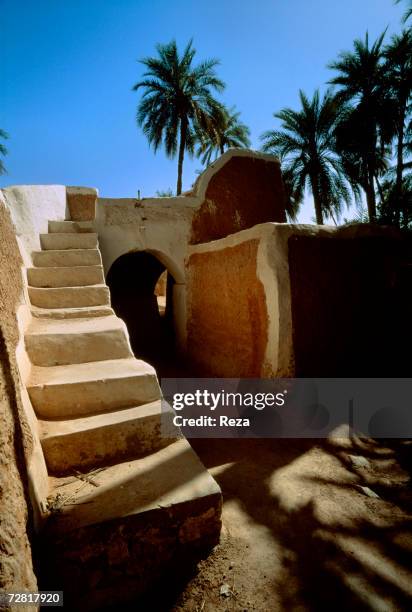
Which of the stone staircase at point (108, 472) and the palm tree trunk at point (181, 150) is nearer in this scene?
the stone staircase at point (108, 472)

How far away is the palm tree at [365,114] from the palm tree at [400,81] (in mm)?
268

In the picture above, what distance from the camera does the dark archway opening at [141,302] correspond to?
27.3ft

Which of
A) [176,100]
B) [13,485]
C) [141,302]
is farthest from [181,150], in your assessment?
[13,485]

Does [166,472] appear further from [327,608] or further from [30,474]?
[327,608]

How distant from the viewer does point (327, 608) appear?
1958 millimetres

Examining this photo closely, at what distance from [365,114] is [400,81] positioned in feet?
5.70

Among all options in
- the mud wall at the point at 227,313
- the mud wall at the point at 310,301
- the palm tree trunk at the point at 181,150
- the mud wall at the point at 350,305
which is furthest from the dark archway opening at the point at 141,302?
the palm tree trunk at the point at 181,150

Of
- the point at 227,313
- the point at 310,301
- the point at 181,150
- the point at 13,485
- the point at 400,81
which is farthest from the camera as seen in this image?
the point at 181,150

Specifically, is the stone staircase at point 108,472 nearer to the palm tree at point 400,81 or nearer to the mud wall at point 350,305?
the mud wall at point 350,305

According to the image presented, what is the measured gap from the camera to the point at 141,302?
9242 mm

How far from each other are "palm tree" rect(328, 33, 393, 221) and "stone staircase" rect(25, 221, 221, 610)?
49.1 ft

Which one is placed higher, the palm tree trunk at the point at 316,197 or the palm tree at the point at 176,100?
the palm tree at the point at 176,100

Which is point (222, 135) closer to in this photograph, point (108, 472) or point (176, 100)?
point (176, 100)

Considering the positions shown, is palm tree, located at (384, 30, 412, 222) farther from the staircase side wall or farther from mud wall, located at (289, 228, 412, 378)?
the staircase side wall
